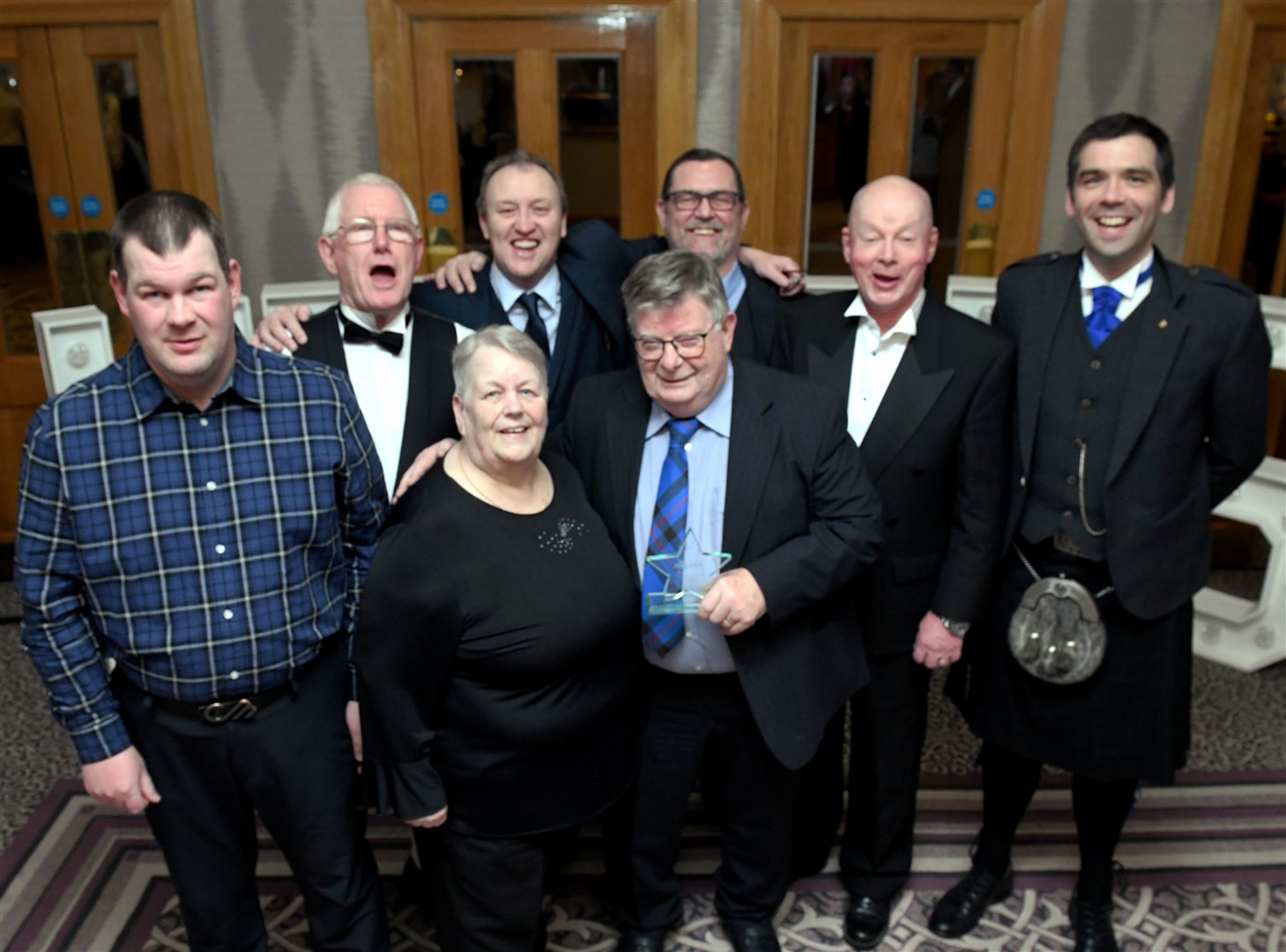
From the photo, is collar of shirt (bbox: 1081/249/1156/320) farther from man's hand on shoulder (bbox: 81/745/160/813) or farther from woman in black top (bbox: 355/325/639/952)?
man's hand on shoulder (bbox: 81/745/160/813)

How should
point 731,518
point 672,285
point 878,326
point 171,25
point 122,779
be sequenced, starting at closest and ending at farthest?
1. point 122,779
2. point 672,285
3. point 731,518
4. point 878,326
5. point 171,25

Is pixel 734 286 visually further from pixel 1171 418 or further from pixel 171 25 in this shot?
pixel 171 25

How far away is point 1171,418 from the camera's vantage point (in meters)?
2.19

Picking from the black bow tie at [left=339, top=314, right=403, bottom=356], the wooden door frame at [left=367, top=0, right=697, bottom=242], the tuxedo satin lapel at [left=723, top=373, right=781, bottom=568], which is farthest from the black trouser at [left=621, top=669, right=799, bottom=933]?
the wooden door frame at [left=367, top=0, right=697, bottom=242]

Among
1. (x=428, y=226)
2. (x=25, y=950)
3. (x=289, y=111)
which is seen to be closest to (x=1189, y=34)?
(x=428, y=226)

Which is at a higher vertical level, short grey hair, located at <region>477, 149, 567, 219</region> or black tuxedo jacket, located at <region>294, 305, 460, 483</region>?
short grey hair, located at <region>477, 149, 567, 219</region>

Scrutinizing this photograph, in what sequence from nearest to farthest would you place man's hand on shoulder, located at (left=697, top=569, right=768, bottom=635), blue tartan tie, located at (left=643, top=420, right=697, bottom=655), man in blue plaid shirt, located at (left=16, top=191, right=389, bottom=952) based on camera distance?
man in blue plaid shirt, located at (left=16, top=191, right=389, bottom=952)
man's hand on shoulder, located at (left=697, top=569, right=768, bottom=635)
blue tartan tie, located at (left=643, top=420, right=697, bottom=655)

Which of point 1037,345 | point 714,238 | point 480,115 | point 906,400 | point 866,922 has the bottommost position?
point 866,922

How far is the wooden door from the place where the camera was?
166 inches

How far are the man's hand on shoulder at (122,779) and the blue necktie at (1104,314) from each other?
210cm

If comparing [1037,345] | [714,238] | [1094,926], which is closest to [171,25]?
[714,238]

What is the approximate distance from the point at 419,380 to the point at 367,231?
35cm

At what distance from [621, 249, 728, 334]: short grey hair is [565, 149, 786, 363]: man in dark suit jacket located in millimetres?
531

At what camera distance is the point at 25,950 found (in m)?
2.60
